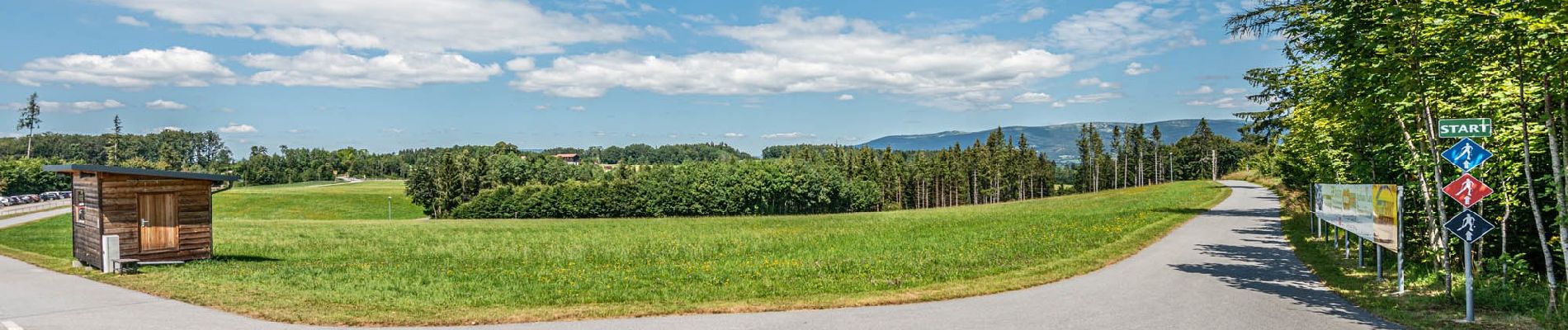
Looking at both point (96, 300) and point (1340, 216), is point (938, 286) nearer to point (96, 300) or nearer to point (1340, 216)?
point (1340, 216)

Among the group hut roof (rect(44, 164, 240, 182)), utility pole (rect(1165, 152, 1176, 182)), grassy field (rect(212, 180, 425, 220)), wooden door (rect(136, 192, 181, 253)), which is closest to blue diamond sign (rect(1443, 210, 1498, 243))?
hut roof (rect(44, 164, 240, 182))

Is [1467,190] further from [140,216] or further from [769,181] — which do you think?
[769,181]

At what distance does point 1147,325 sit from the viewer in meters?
11.5

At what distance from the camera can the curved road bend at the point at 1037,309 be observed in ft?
38.4

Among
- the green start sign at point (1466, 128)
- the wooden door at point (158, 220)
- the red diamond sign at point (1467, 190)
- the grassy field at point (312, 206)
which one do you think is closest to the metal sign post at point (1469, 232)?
the red diamond sign at point (1467, 190)

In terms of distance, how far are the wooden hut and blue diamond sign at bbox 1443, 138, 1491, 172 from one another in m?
25.6

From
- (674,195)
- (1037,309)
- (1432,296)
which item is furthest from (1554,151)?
(674,195)

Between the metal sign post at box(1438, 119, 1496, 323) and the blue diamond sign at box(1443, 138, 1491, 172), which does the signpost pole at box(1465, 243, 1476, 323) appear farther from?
the blue diamond sign at box(1443, 138, 1491, 172)

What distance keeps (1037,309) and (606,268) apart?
40.6 ft

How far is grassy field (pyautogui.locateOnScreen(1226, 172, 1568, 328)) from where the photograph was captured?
10797mm

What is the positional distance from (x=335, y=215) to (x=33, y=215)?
121 ft

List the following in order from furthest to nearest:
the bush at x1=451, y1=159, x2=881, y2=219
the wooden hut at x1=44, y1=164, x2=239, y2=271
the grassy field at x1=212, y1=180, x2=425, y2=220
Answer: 1. the grassy field at x1=212, y1=180, x2=425, y2=220
2. the bush at x1=451, y1=159, x2=881, y2=219
3. the wooden hut at x1=44, y1=164, x2=239, y2=271

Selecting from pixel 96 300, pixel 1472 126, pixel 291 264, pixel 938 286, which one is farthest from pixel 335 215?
pixel 1472 126

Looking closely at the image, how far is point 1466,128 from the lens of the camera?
35.9 feet
